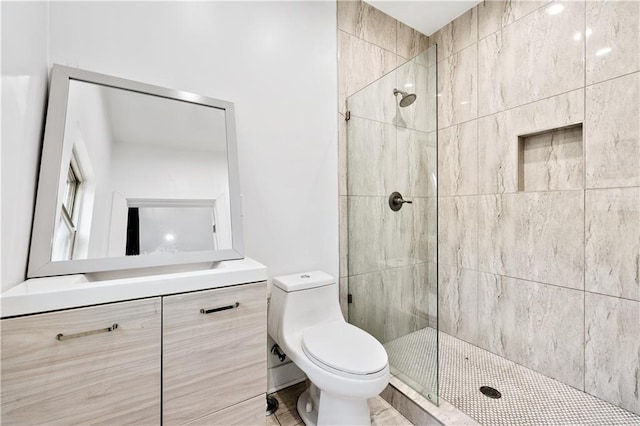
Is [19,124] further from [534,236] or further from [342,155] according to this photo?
[534,236]

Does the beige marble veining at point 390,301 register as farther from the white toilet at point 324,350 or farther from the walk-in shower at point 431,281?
the white toilet at point 324,350

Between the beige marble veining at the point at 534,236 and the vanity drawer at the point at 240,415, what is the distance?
179 centimetres

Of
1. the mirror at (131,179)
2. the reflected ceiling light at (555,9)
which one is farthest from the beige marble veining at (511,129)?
the mirror at (131,179)

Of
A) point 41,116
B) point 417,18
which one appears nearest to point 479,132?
point 417,18

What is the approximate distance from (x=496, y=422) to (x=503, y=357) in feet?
2.40

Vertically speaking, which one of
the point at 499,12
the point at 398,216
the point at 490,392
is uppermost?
the point at 499,12

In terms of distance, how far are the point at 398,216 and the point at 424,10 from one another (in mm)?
1691

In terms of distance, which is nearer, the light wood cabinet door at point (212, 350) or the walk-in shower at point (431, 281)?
the light wood cabinet door at point (212, 350)

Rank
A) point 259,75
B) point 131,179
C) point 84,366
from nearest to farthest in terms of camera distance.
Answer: point 84,366
point 131,179
point 259,75

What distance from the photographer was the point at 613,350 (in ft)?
4.88

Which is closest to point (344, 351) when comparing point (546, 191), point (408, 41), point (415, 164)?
point (415, 164)

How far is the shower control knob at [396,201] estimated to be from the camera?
174 centimetres

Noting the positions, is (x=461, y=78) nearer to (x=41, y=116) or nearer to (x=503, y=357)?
(x=503, y=357)

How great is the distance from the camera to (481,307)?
210cm
